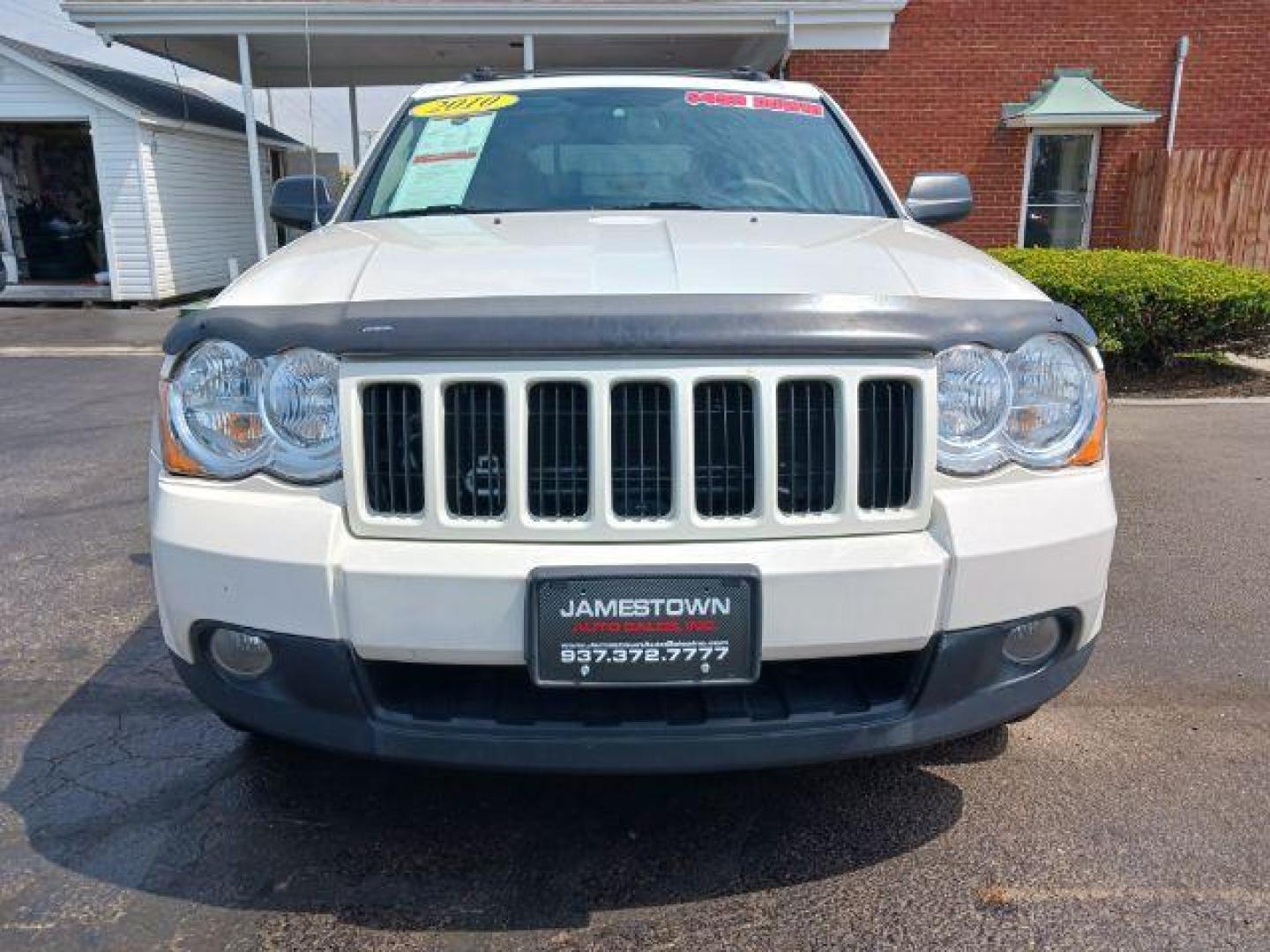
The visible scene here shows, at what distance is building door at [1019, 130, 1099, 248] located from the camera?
12.5 metres

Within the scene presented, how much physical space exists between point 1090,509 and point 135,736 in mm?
2605

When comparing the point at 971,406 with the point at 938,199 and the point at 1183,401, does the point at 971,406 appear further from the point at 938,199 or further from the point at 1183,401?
the point at 1183,401

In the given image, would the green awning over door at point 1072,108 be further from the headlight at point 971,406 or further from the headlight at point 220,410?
the headlight at point 220,410

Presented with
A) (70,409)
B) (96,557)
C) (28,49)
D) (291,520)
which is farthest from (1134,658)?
(28,49)

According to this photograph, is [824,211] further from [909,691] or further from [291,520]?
[291,520]

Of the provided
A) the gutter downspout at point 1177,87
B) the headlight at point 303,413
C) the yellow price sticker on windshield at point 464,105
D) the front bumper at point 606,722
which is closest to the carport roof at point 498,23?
the gutter downspout at point 1177,87

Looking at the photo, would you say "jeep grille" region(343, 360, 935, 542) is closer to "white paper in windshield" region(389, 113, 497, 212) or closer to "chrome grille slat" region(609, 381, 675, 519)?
"chrome grille slat" region(609, 381, 675, 519)

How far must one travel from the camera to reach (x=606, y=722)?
2.02 metres

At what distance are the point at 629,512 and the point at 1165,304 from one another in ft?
23.2

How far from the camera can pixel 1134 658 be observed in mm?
3461

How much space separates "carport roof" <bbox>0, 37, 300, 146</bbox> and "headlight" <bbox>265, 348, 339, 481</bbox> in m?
14.0

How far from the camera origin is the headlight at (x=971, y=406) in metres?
2.06

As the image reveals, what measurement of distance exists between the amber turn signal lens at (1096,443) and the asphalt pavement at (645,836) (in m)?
0.94

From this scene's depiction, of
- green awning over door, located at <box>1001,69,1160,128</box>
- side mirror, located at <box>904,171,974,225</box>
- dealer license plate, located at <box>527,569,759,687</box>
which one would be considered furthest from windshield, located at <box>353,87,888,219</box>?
green awning over door, located at <box>1001,69,1160,128</box>
